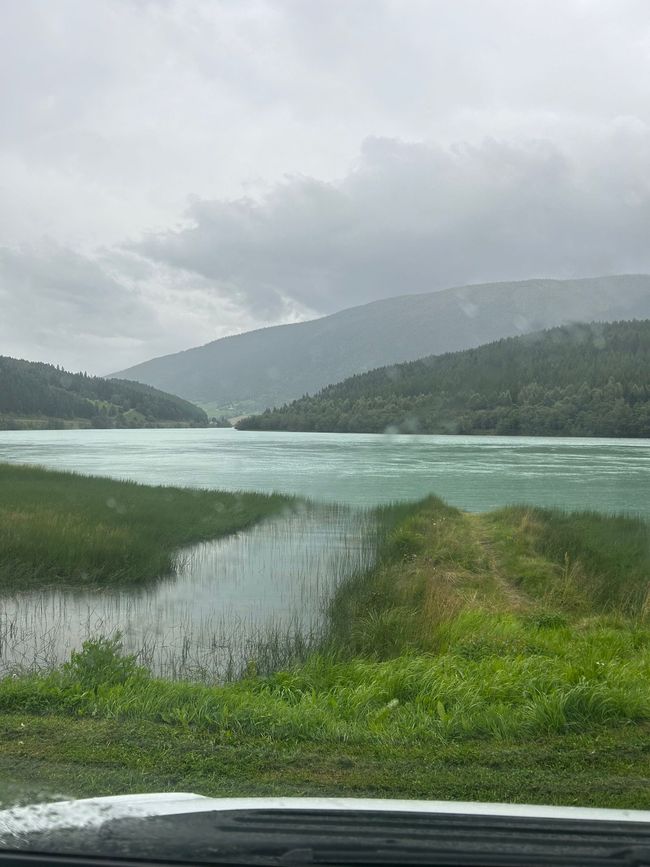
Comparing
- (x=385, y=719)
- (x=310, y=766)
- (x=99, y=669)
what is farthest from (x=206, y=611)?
(x=310, y=766)

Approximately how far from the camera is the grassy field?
455 centimetres

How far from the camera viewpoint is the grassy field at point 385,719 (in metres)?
4.55

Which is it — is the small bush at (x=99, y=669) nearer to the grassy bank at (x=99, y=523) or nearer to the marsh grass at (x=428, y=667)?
the marsh grass at (x=428, y=667)

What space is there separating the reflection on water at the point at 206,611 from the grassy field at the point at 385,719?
1.36 meters

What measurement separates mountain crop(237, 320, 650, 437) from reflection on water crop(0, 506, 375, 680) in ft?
395

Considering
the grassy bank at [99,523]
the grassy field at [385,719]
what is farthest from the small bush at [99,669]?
the grassy bank at [99,523]

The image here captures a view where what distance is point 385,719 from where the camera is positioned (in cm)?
634

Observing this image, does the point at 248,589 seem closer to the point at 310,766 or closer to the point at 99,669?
the point at 99,669

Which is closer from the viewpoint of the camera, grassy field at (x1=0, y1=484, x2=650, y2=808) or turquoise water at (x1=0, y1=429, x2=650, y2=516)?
grassy field at (x1=0, y1=484, x2=650, y2=808)

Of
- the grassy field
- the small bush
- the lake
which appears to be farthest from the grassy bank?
the small bush

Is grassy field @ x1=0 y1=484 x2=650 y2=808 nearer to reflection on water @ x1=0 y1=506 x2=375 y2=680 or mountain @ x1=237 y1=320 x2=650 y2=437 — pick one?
reflection on water @ x1=0 y1=506 x2=375 y2=680

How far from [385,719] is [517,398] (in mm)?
149345

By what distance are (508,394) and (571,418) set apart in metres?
17.2

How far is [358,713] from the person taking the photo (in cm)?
661
